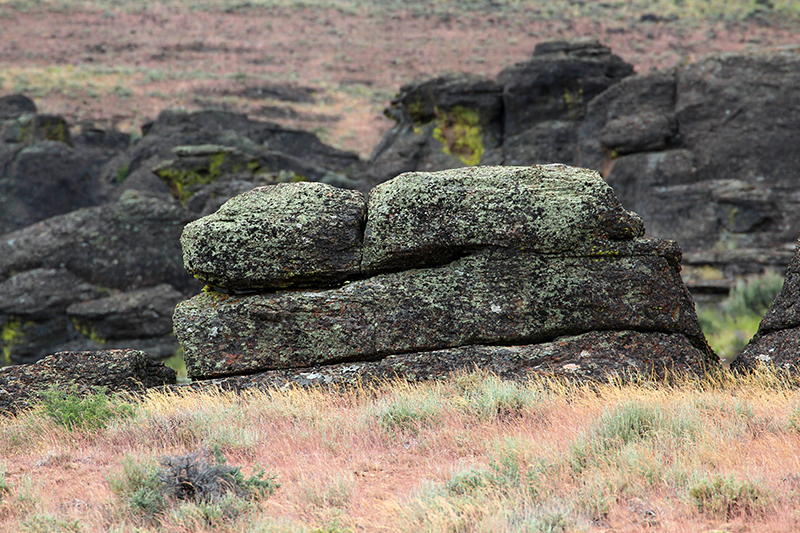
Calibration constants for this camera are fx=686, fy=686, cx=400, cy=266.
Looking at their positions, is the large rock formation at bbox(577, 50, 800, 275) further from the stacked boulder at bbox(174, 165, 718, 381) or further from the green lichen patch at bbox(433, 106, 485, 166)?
the stacked boulder at bbox(174, 165, 718, 381)

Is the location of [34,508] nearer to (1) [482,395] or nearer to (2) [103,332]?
(1) [482,395]

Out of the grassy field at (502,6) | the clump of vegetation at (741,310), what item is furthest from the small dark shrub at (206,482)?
the grassy field at (502,6)

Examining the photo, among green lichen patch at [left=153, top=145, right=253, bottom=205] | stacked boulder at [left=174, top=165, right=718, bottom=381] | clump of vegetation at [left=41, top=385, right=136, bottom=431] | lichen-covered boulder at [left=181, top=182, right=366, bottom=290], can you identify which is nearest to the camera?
clump of vegetation at [left=41, top=385, right=136, bottom=431]

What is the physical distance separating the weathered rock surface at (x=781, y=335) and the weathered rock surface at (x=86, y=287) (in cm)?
1706

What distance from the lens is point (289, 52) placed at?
9544 centimetres

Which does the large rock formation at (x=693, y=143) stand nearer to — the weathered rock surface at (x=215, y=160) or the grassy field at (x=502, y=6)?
the weathered rock surface at (x=215, y=160)

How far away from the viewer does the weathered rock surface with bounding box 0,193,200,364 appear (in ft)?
68.7

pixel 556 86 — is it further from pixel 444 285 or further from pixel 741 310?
pixel 444 285

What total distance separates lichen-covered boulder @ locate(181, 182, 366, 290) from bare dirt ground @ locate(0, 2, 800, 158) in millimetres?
54291

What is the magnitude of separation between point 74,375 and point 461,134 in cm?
2488

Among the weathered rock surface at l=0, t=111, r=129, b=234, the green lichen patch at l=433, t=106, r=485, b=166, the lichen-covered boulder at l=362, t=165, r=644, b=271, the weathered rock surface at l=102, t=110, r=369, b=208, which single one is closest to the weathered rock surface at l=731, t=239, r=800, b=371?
the lichen-covered boulder at l=362, t=165, r=644, b=271

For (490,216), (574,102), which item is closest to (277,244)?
(490,216)

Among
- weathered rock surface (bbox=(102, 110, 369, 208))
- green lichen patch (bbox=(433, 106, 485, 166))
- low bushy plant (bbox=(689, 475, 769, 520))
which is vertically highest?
low bushy plant (bbox=(689, 475, 769, 520))

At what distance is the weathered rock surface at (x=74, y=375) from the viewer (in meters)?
9.43
